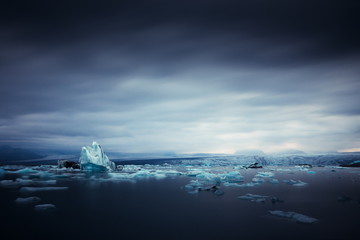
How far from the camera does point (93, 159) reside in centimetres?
2720

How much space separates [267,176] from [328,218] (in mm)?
15147

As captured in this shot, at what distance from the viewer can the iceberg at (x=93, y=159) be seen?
87.7ft

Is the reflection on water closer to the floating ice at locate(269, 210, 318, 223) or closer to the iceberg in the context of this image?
the floating ice at locate(269, 210, 318, 223)

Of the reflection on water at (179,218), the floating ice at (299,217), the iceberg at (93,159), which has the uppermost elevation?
the iceberg at (93,159)

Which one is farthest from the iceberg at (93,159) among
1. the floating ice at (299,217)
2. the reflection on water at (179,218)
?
the floating ice at (299,217)

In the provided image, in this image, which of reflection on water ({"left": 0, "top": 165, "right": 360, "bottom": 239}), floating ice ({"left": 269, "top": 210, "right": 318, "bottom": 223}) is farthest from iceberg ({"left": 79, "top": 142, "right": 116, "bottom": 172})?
floating ice ({"left": 269, "top": 210, "right": 318, "bottom": 223})

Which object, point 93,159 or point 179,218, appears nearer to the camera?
point 179,218

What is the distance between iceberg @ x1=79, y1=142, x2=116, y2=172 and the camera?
26.7 m

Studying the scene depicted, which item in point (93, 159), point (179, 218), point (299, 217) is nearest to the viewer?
point (299, 217)

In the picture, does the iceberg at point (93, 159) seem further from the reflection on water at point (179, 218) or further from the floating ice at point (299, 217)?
the floating ice at point (299, 217)

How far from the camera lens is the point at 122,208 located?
802 centimetres

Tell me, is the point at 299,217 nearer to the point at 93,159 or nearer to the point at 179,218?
the point at 179,218

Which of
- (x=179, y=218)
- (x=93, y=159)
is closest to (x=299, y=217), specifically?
(x=179, y=218)

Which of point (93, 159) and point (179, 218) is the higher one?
point (93, 159)
